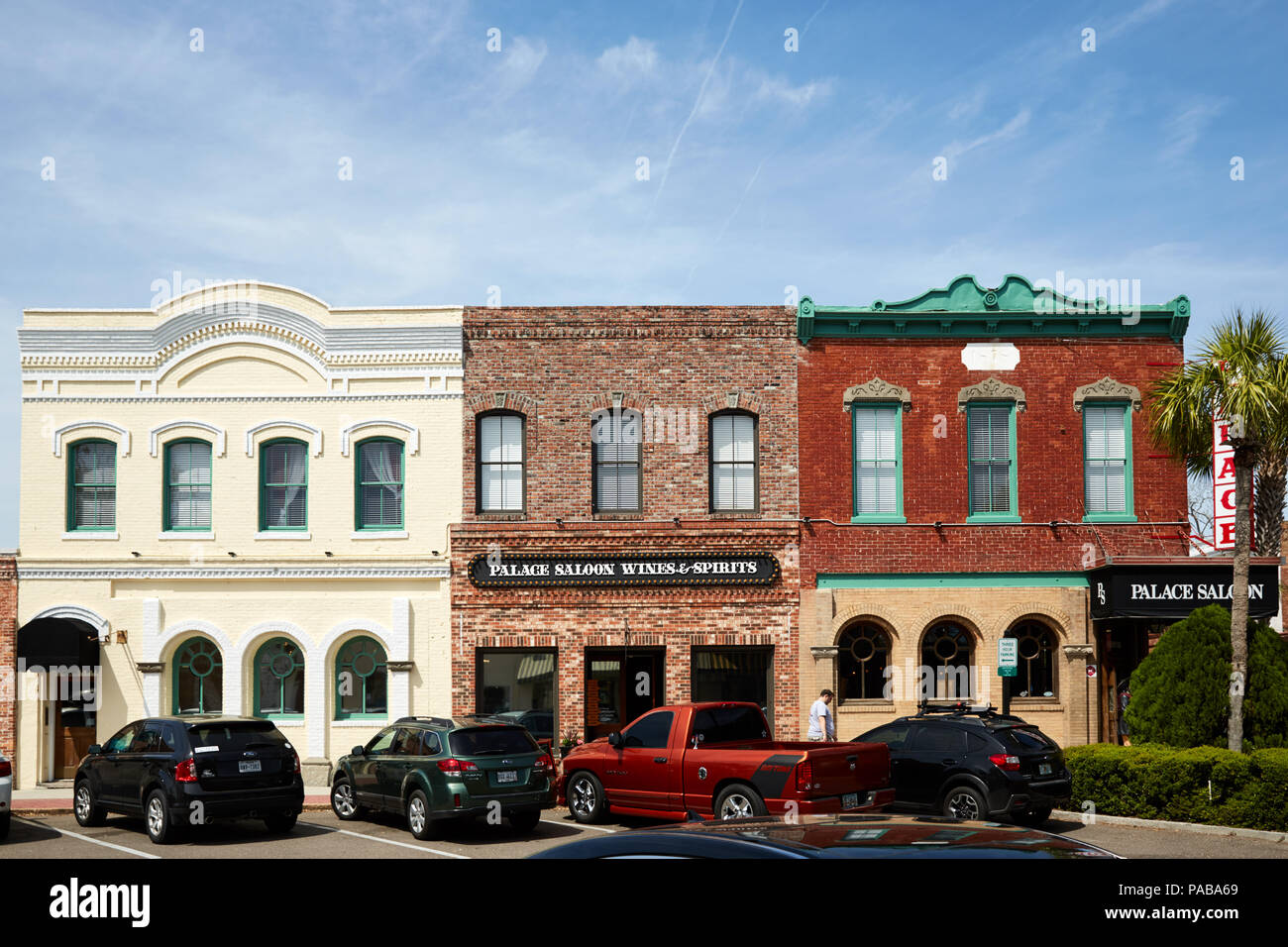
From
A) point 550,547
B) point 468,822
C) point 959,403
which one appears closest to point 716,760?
point 468,822

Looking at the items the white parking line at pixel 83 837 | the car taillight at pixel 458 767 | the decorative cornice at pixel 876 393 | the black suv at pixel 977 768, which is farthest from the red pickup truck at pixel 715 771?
the decorative cornice at pixel 876 393

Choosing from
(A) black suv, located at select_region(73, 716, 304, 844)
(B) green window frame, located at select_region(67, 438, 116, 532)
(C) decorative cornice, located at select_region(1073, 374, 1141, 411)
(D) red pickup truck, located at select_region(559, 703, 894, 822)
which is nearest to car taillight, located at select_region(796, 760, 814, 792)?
(D) red pickup truck, located at select_region(559, 703, 894, 822)

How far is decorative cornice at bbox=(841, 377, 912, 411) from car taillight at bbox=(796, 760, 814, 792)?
10443 mm

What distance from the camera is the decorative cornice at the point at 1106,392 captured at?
23562 mm

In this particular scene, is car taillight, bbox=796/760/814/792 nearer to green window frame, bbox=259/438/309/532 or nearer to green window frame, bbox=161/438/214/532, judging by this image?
green window frame, bbox=259/438/309/532

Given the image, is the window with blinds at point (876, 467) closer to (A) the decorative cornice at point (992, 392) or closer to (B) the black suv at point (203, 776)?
(A) the decorative cornice at point (992, 392)

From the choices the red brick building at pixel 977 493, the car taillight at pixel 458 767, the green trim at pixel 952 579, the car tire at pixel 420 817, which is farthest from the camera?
the green trim at pixel 952 579

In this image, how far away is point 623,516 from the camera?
23.5 meters

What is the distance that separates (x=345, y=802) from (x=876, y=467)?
11859mm

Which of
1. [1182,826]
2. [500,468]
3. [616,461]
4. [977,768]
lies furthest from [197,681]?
[1182,826]

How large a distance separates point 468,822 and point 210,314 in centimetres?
1214

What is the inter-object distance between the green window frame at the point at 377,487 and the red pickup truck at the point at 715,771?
7.66 meters

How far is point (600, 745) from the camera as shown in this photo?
57.8ft
